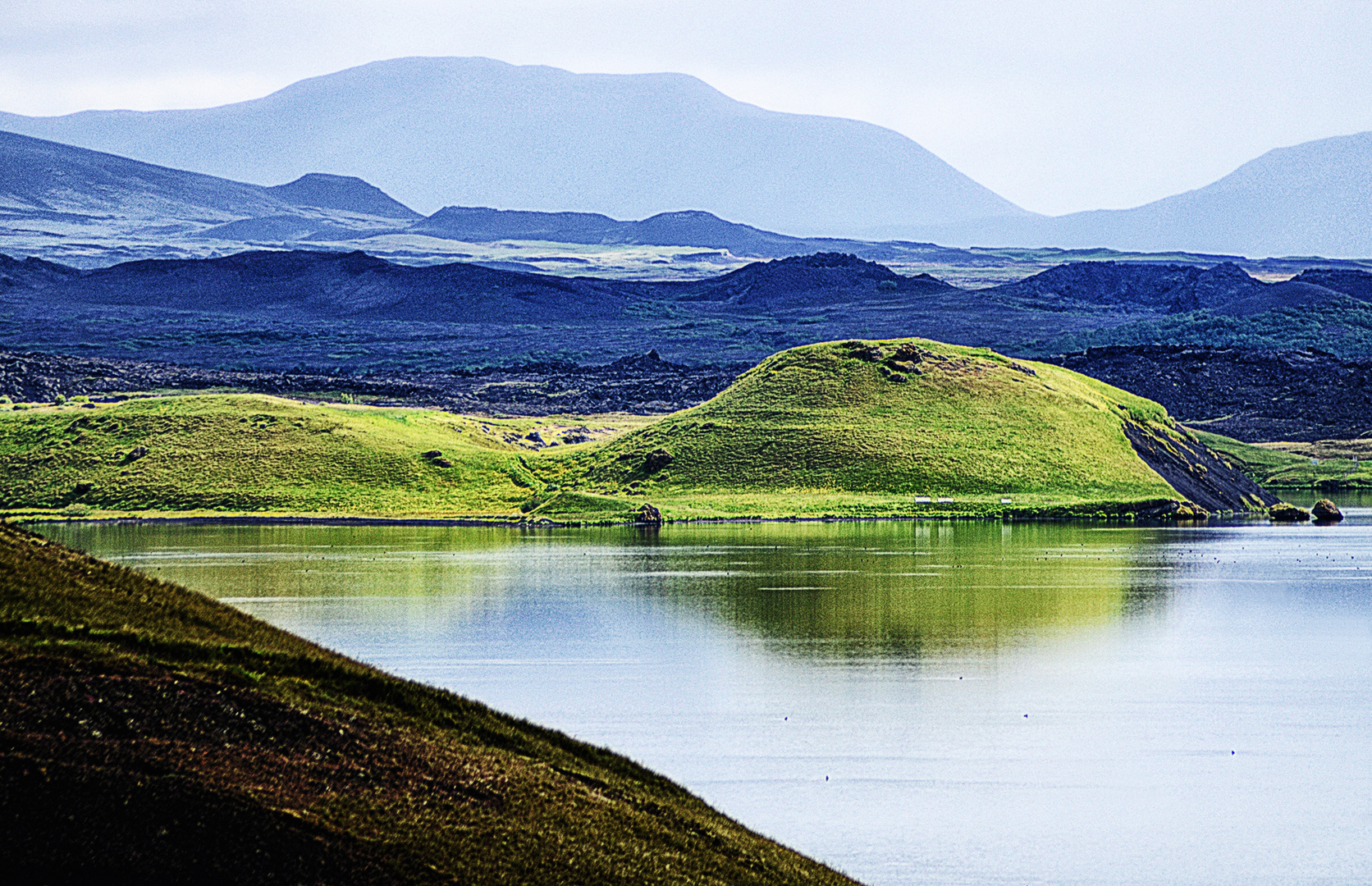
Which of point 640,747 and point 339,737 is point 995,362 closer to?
point 640,747

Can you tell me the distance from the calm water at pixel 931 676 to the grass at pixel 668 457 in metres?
19.2

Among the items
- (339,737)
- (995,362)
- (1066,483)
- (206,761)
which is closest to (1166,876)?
(339,737)

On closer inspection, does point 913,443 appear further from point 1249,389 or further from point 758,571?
point 1249,389

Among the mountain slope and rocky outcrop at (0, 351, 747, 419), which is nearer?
the mountain slope

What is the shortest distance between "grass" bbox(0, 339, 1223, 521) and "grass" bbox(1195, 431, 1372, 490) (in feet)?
83.7

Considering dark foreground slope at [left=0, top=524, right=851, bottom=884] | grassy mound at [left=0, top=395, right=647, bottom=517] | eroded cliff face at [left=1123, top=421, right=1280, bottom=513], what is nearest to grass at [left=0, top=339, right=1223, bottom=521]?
grassy mound at [left=0, top=395, right=647, bottom=517]

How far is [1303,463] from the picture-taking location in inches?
5497

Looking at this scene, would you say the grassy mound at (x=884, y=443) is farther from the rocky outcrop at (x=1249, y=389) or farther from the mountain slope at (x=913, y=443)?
the rocky outcrop at (x=1249, y=389)

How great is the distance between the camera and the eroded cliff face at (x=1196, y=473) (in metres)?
100

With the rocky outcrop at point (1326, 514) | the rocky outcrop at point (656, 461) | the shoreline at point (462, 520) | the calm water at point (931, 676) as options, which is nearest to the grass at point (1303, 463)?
the rocky outcrop at point (1326, 514)

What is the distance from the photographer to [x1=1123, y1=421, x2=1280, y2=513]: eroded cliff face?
10038cm

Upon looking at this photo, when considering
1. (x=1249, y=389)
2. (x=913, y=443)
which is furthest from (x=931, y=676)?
(x=1249, y=389)

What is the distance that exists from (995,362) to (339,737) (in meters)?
105

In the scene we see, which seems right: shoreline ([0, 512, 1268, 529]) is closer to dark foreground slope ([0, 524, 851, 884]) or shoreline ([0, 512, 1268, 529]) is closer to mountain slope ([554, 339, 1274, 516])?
mountain slope ([554, 339, 1274, 516])
